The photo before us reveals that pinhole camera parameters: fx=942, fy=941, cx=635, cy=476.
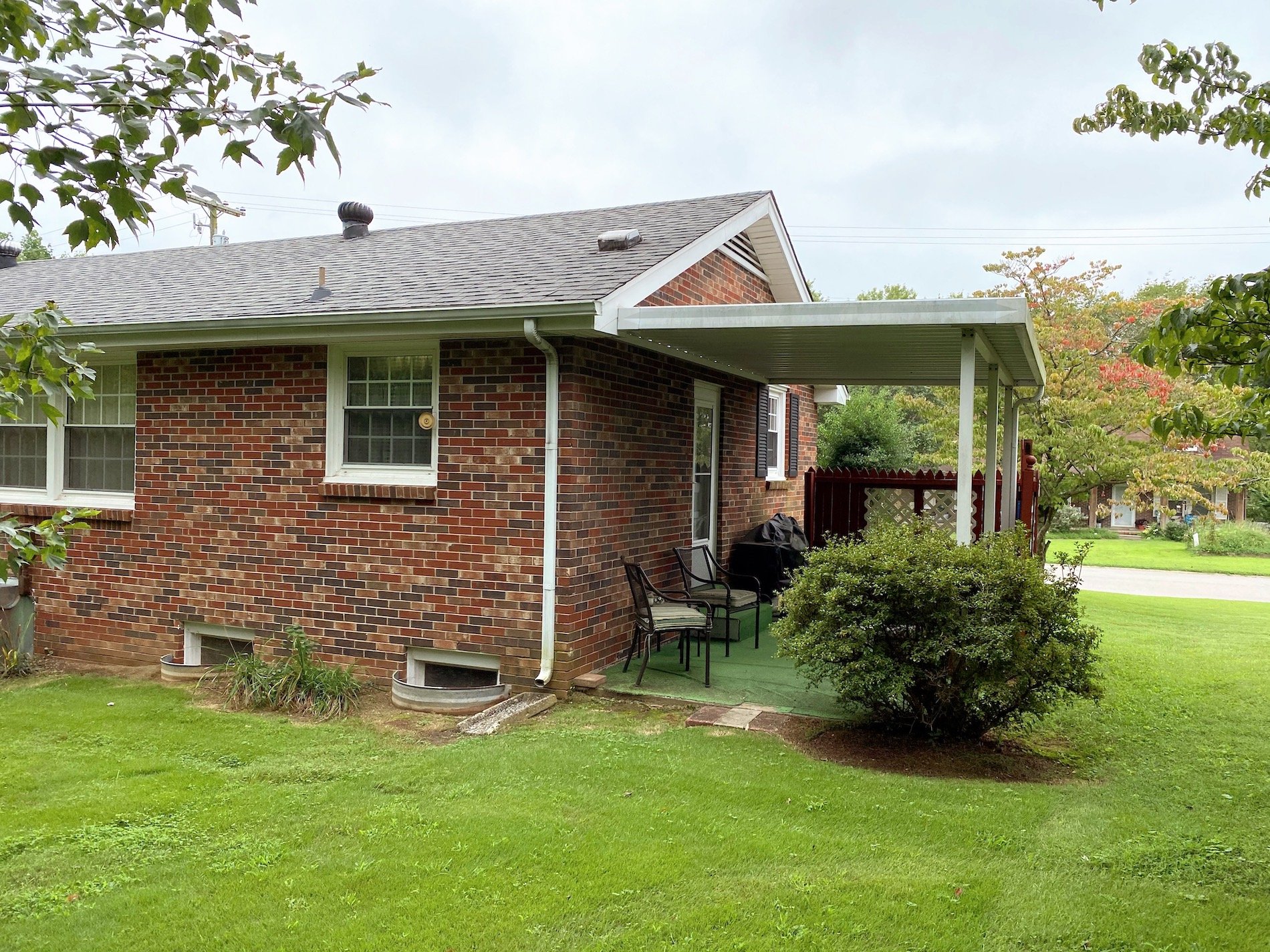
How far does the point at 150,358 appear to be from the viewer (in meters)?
8.45

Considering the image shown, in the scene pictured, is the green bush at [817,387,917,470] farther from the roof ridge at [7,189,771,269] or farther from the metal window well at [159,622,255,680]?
the metal window well at [159,622,255,680]

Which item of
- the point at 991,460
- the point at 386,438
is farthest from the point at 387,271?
the point at 991,460

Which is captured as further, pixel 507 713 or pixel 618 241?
pixel 618 241

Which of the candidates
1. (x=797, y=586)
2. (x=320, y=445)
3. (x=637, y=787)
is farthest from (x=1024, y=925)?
(x=320, y=445)

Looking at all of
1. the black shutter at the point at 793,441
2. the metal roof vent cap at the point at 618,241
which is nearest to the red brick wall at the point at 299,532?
the metal roof vent cap at the point at 618,241

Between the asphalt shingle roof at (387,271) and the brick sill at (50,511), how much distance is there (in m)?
1.73

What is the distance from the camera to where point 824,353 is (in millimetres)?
8719

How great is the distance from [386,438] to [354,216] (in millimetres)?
4832

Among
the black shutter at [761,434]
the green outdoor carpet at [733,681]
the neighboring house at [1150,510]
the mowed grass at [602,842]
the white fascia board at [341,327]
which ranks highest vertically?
the white fascia board at [341,327]

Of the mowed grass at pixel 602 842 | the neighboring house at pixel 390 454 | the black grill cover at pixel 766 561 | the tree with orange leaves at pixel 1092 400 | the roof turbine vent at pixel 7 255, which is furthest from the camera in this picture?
the tree with orange leaves at pixel 1092 400

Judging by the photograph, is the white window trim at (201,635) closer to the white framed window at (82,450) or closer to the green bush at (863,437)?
the white framed window at (82,450)

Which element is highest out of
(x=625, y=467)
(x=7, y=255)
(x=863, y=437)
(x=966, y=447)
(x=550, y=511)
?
(x=7, y=255)

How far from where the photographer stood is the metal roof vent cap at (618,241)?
8.24m

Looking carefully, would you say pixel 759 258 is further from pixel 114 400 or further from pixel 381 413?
pixel 114 400
